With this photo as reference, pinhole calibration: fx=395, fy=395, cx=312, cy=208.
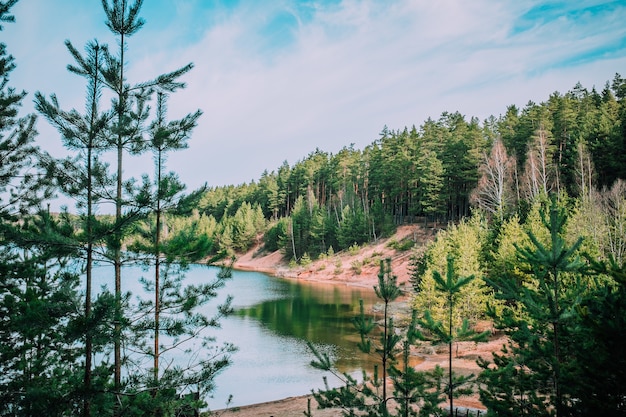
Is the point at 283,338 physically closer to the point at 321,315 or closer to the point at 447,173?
the point at 321,315

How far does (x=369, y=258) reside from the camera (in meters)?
53.3

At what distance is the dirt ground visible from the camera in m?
14.8

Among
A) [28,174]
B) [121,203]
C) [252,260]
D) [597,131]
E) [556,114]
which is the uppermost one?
[556,114]

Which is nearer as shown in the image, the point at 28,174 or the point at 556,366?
the point at 556,366

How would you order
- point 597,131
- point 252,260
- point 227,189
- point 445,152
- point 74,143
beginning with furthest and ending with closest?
point 227,189, point 252,260, point 445,152, point 597,131, point 74,143

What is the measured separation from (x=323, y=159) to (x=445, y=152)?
114ft

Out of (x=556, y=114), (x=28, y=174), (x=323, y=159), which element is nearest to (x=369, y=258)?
(x=556, y=114)

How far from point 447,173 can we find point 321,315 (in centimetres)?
2784

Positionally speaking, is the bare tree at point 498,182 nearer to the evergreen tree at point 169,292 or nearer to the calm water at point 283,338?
the calm water at point 283,338

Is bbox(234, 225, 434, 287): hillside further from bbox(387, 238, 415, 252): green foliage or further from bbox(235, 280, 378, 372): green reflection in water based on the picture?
bbox(235, 280, 378, 372): green reflection in water

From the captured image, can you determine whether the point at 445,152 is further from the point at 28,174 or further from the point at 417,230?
the point at 28,174

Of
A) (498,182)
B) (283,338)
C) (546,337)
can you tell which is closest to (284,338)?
(283,338)

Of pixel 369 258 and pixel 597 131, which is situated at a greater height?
pixel 597 131

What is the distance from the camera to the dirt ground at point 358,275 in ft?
48.7
